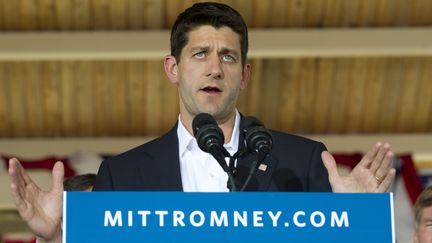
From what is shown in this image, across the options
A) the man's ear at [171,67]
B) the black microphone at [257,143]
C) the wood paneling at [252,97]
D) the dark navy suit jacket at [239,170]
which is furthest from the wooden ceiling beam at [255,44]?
the black microphone at [257,143]

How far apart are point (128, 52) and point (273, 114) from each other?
6.06ft

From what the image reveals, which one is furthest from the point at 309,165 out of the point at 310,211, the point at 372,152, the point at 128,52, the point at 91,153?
the point at 91,153

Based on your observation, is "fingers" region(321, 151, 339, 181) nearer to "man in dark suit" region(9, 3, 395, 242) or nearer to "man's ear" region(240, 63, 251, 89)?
"man in dark suit" region(9, 3, 395, 242)

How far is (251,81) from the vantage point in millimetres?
11008

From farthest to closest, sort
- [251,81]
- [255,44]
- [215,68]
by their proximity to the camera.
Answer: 1. [251,81]
2. [255,44]
3. [215,68]

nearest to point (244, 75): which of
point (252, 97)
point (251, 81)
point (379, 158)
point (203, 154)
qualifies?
point (203, 154)

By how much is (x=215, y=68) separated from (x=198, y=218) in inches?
31.2

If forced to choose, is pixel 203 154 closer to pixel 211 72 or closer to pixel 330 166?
pixel 211 72

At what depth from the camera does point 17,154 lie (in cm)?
1151

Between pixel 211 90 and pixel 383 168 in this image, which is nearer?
pixel 383 168

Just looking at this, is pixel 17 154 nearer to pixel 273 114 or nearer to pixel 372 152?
pixel 273 114

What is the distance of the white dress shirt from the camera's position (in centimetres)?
367

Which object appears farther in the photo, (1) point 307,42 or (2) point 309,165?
(1) point 307,42

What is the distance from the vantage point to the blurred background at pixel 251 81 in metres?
10.3
